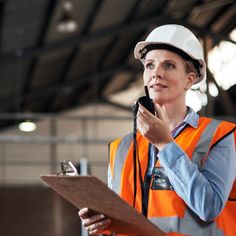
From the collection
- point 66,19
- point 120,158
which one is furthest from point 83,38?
point 120,158

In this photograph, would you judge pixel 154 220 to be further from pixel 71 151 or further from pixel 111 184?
pixel 71 151

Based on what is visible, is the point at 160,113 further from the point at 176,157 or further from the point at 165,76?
the point at 176,157

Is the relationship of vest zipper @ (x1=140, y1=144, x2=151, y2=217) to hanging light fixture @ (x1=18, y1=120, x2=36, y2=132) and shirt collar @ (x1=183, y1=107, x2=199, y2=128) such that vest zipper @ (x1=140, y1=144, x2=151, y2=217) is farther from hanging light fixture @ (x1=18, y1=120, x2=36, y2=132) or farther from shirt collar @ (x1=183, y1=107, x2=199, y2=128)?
hanging light fixture @ (x1=18, y1=120, x2=36, y2=132)

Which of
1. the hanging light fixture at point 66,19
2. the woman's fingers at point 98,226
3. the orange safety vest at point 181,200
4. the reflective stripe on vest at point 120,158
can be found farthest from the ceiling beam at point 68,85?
the woman's fingers at point 98,226

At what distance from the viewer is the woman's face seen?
7.25 feet

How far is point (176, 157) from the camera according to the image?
81.4 inches

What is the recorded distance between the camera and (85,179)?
196 cm

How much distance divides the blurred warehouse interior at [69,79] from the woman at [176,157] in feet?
12.3

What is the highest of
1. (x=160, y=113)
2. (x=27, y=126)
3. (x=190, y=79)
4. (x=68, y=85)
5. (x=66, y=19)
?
(x=68, y=85)

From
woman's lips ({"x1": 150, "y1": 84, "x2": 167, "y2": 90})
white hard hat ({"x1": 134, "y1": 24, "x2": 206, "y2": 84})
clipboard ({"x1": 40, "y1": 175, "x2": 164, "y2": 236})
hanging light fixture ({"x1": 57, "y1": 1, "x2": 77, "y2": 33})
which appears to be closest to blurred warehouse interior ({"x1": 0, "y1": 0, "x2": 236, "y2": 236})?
hanging light fixture ({"x1": 57, "y1": 1, "x2": 77, "y2": 33})

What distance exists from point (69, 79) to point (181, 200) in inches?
520

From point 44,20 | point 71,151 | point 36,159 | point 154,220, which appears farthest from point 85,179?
point 71,151

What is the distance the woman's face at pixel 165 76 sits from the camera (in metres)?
2.21

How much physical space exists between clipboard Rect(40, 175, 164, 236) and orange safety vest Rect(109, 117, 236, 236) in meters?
0.10
